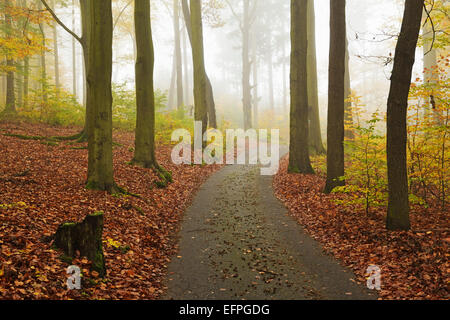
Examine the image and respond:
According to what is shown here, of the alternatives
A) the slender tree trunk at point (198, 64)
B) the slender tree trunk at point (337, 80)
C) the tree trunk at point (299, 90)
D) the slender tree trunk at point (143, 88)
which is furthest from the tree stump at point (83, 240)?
the slender tree trunk at point (198, 64)

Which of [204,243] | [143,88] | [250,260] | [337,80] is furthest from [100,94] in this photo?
[337,80]

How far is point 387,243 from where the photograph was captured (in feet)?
20.7

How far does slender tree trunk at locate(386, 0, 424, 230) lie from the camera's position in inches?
241

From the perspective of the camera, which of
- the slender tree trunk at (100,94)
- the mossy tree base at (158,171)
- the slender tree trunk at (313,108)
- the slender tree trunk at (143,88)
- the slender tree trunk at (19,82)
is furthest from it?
the slender tree trunk at (19,82)

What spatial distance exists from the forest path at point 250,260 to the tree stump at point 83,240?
122 cm

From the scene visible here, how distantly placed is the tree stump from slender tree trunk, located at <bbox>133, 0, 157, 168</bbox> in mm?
6573

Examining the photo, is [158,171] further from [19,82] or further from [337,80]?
[19,82]

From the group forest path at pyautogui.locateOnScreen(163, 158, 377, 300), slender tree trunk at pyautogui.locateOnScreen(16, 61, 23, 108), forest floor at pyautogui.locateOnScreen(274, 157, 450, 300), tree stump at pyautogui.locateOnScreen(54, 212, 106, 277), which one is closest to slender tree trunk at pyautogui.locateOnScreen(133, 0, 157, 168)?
forest path at pyautogui.locateOnScreen(163, 158, 377, 300)

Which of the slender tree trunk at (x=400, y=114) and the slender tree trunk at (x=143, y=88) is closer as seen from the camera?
the slender tree trunk at (x=400, y=114)

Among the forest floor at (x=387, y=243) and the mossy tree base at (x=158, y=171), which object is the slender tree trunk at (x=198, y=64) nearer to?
the mossy tree base at (x=158, y=171)

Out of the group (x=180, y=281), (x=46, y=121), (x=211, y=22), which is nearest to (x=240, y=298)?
(x=180, y=281)

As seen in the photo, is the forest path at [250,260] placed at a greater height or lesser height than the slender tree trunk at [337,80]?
lesser

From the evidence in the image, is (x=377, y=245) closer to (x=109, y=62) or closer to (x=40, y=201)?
(x=40, y=201)

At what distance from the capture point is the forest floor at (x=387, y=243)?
4.95 m
